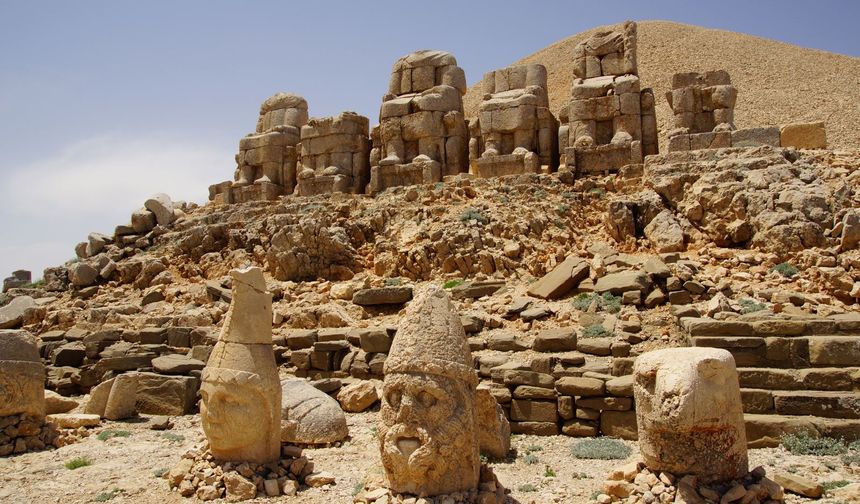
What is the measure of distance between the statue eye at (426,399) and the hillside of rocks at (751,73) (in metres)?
25.3

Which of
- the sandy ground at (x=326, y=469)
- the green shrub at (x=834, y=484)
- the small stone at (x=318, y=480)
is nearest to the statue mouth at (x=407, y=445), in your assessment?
the sandy ground at (x=326, y=469)

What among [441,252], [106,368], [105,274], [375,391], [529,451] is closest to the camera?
[529,451]

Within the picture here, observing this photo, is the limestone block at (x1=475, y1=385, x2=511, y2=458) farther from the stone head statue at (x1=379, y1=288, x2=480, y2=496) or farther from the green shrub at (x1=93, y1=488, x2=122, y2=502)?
the green shrub at (x1=93, y1=488, x2=122, y2=502)

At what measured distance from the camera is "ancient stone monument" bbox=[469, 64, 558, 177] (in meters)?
15.8

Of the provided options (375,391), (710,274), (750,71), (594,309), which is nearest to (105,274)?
(375,391)

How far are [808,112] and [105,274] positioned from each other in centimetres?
3065

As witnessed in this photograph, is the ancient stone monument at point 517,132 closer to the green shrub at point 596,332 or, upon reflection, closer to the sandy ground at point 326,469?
the green shrub at point 596,332

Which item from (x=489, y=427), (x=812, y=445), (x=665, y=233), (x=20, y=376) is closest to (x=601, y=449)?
(x=489, y=427)

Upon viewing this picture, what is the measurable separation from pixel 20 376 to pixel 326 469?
166 inches

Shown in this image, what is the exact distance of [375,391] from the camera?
964cm

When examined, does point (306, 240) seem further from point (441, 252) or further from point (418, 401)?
point (418, 401)

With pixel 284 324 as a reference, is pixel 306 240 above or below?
above

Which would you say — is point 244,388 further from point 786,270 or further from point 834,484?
point 786,270

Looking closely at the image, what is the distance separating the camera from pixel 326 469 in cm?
725
